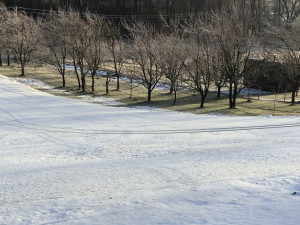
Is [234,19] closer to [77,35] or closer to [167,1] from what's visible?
[77,35]

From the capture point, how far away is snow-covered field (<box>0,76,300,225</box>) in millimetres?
7004

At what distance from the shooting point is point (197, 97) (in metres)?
32.4

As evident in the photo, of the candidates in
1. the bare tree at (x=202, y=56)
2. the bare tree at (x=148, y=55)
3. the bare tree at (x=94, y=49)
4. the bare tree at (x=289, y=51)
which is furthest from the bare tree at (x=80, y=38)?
the bare tree at (x=289, y=51)

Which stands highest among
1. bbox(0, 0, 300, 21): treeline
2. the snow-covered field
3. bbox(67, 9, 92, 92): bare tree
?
bbox(0, 0, 300, 21): treeline

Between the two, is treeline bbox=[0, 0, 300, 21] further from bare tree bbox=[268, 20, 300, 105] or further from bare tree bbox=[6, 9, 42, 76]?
bare tree bbox=[268, 20, 300, 105]

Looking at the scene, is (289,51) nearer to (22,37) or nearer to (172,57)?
(172,57)

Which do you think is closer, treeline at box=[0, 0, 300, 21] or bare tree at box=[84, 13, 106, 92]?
bare tree at box=[84, 13, 106, 92]

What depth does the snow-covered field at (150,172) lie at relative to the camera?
7004 millimetres

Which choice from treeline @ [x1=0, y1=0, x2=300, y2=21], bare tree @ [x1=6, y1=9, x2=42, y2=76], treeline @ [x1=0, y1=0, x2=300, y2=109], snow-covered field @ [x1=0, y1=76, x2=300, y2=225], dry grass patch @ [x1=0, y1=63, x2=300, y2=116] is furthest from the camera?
treeline @ [x1=0, y1=0, x2=300, y2=21]

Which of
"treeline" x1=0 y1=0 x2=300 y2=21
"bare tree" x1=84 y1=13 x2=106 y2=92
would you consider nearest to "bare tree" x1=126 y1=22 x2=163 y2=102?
"bare tree" x1=84 y1=13 x2=106 y2=92

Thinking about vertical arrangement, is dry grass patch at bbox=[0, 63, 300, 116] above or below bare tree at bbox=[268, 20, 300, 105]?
below

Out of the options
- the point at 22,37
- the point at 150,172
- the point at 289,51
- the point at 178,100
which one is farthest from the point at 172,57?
the point at 22,37

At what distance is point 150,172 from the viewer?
32.6 feet

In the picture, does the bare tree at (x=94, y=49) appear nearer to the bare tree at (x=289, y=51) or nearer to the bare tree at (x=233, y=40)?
the bare tree at (x=233, y=40)
